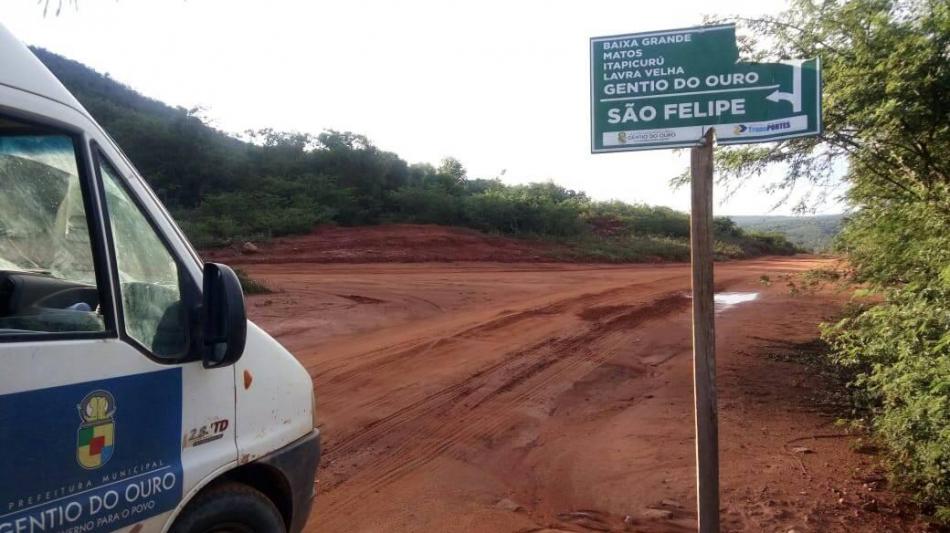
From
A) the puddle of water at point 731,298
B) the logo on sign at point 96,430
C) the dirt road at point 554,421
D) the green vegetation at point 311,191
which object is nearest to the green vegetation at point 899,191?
the dirt road at point 554,421

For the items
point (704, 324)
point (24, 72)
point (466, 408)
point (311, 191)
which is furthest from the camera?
point (311, 191)

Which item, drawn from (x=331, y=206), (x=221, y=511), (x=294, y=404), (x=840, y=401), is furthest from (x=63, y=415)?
(x=331, y=206)

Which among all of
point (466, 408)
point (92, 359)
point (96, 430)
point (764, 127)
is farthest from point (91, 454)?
point (466, 408)

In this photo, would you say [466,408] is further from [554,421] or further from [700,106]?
[700,106]

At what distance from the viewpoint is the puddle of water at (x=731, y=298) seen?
52.6 feet

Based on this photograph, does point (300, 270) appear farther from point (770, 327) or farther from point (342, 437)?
point (342, 437)

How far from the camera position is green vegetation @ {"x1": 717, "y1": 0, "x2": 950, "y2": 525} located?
4.67 meters

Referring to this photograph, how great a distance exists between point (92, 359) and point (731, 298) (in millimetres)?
17157

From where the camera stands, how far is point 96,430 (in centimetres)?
222

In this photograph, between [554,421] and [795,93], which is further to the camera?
[554,421]

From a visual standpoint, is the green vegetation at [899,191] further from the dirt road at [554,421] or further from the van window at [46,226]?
the van window at [46,226]

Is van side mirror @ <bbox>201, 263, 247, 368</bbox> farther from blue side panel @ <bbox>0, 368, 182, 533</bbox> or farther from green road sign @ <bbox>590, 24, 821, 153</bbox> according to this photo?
green road sign @ <bbox>590, 24, 821, 153</bbox>

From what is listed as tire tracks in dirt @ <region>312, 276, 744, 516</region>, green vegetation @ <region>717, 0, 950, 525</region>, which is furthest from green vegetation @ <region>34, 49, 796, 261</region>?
green vegetation @ <region>717, 0, 950, 525</region>

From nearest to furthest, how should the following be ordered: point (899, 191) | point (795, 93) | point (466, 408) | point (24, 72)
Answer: point (24, 72) → point (795, 93) → point (899, 191) → point (466, 408)
